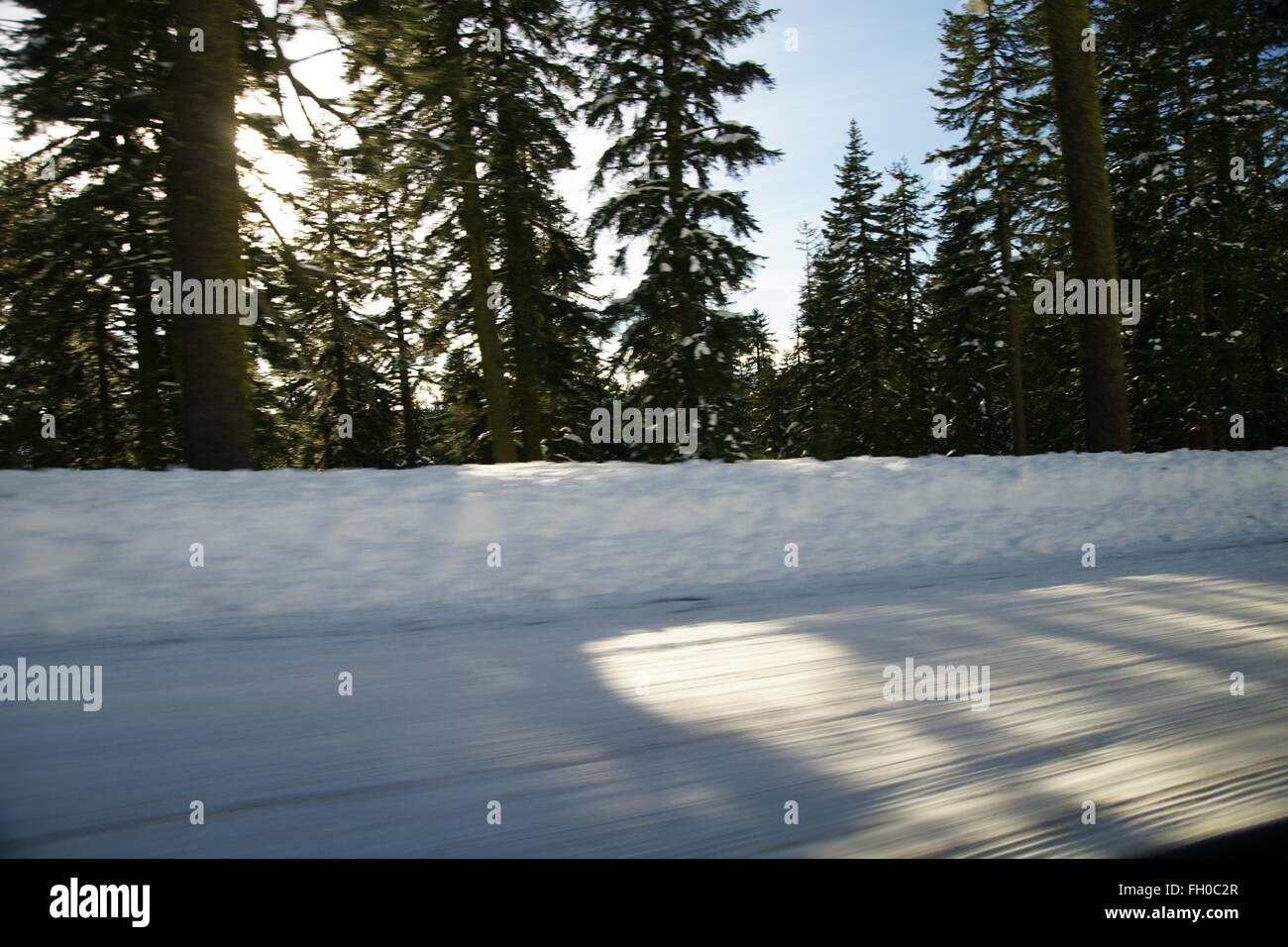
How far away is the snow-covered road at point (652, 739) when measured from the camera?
7.67 feet

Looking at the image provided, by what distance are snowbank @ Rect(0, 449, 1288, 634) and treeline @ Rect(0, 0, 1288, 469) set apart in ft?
9.21

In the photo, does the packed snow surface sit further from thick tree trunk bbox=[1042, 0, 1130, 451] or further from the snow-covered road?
thick tree trunk bbox=[1042, 0, 1130, 451]

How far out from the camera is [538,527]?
21.1 ft

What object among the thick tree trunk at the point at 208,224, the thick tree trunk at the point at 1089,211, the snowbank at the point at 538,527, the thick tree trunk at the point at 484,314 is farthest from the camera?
the thick tree trunk at the point at 484,314

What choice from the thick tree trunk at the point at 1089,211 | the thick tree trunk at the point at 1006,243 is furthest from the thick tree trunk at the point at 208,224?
the thick tree trunk at the point at 1006,243

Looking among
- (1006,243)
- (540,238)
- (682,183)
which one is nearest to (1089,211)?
(682,183)

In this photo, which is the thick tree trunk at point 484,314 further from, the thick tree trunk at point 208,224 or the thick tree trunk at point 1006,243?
the thick tree trunk at point 1006,243

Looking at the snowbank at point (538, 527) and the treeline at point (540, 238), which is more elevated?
the treeline at point (540, 238)

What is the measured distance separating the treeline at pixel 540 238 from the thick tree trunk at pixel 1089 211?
0.16ft

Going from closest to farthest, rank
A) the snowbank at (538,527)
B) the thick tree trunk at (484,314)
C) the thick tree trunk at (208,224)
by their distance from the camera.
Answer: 1. the snowbank at (538,527)
2. the thick tree trunk at (208,224)
3. the thick tree trunk at (484,314)

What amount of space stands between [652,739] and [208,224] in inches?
320
